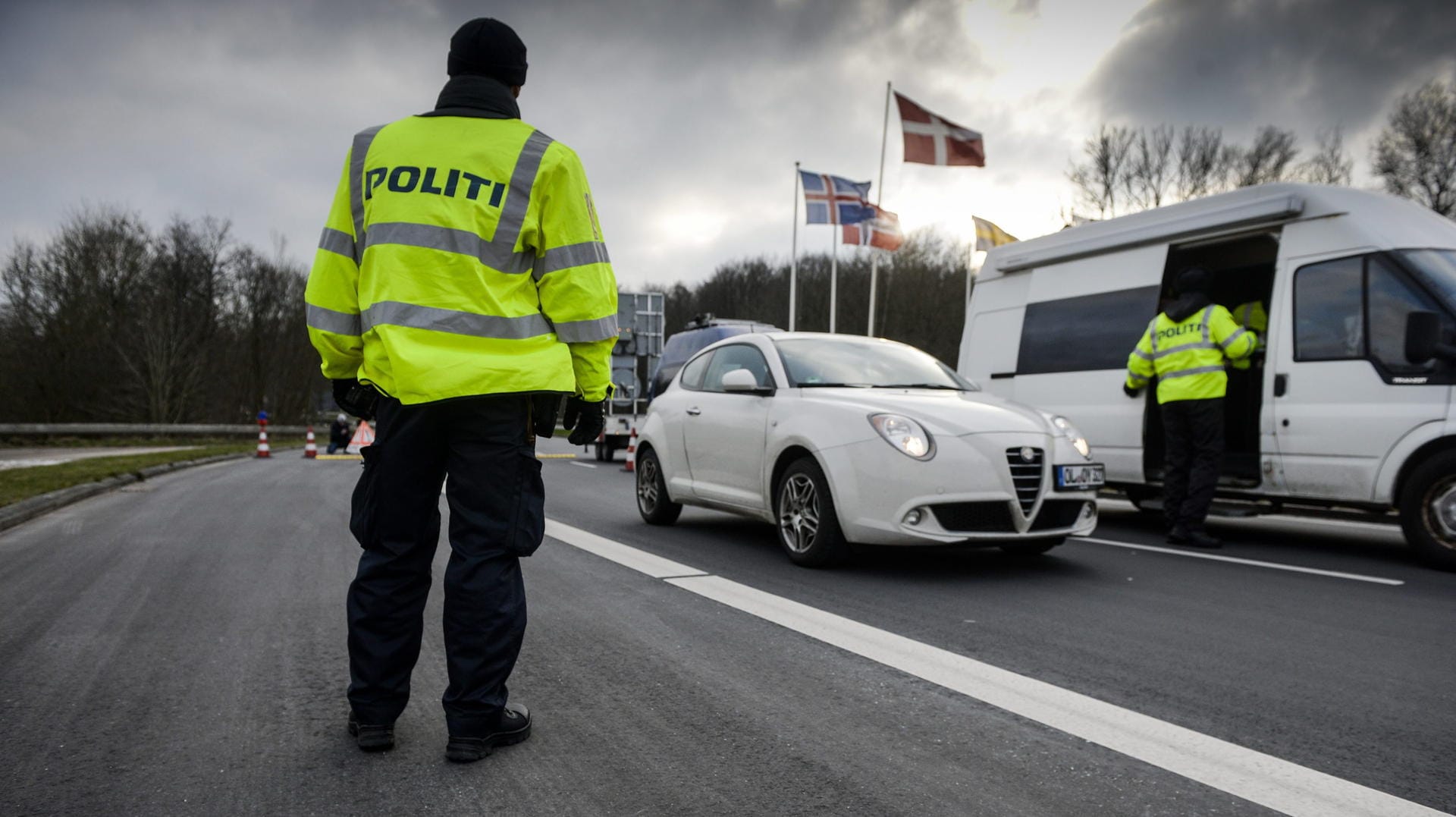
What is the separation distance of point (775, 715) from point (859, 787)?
583mm

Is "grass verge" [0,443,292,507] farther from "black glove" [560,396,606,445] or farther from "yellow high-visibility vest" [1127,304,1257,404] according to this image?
"yellow high-visibility vest" [1127,304,1257,404]

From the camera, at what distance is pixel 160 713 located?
9.75 feet

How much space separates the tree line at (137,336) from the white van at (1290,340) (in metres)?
33.9

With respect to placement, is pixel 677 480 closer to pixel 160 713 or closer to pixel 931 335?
pixel 160 713

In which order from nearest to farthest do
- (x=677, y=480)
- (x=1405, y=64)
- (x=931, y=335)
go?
(x=677, y=480) → (x=1405, y=64) → (x=931, y=335)

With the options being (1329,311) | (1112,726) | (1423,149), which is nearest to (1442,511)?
(1329,311)

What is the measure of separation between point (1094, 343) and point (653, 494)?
4029mm

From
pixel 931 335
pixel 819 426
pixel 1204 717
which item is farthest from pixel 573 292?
pixel 931 335

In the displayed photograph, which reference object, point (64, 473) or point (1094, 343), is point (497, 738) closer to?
point (1094, 343)

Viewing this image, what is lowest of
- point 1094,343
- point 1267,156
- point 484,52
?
point 1094,343

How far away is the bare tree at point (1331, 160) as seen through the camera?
3284cm

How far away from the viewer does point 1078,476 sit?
554 centimetres

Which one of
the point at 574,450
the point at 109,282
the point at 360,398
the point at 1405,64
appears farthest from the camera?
the point at 109,282

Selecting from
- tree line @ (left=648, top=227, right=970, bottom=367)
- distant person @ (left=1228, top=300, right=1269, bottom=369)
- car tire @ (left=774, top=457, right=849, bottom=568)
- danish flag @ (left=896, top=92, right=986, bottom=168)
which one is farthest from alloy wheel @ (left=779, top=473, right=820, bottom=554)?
tree line @ (left=648, top=227, right=970, bottom=367)
